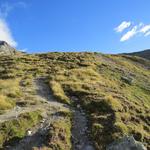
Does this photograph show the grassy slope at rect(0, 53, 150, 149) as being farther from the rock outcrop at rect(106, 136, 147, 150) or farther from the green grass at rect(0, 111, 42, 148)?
the green grass at rect(0, 111, 42, 148)

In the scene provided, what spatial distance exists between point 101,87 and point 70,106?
406 inches

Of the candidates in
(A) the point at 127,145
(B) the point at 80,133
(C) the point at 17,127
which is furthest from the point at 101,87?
(A) the point at 127,145

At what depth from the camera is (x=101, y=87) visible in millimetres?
48156

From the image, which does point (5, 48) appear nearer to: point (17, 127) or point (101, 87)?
point (101, 87)

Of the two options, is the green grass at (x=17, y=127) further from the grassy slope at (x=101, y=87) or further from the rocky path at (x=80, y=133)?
A: the grassy slope at (x=101, y=87)

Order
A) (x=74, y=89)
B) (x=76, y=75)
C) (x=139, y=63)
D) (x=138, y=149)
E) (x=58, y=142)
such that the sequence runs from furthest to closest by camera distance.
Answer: (x=139, y=63), (x=76, y=75), (x=74, y=89), (x=58, y=142), (x=138, y=149)

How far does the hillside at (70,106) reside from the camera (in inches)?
1180

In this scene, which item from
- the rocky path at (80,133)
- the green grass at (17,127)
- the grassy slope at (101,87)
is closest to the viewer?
the green grass at (17,127)

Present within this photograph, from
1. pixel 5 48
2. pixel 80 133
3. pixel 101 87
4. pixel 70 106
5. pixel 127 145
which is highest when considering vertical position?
pixel 5 48

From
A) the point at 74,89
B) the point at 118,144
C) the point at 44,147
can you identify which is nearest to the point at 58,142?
the point at 44,147

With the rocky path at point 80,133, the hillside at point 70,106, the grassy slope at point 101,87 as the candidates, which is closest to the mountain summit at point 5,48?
the grassy slope at point 101,87

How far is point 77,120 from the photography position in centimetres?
3441

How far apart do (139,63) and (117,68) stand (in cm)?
1812

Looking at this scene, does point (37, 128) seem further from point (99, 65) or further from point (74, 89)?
point (99, 65)
